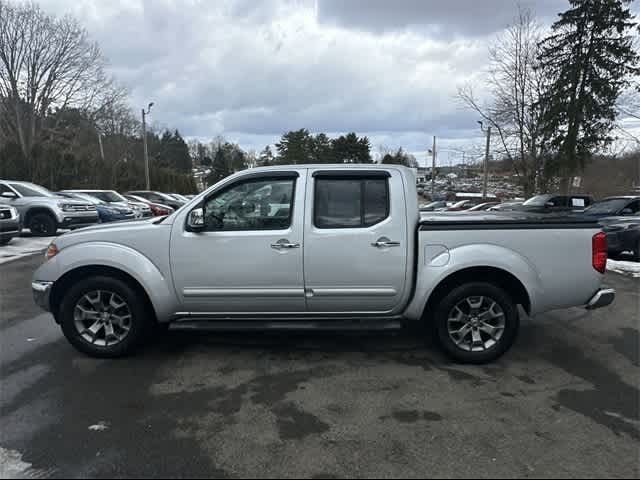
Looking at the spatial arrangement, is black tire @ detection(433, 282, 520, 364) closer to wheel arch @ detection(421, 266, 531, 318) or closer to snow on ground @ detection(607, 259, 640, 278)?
wheel arch @ detection(421, 266, 531, 318)

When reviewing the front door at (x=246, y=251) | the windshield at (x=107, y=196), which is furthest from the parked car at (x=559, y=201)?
the windshield at (x=107, y=196)

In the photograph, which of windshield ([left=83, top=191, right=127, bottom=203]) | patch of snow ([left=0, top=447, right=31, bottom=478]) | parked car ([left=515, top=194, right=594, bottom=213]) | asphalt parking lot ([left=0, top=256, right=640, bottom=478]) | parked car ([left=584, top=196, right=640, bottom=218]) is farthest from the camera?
windshield ([left=83, top=191, right=127, bottom=203])

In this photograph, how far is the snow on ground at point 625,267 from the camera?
26.7 feet

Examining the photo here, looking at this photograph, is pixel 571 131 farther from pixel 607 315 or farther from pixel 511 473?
pixel 511 473

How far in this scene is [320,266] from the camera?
391 cm

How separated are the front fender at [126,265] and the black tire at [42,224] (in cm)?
1073

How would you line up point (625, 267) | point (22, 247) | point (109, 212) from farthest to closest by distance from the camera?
point (109, 212) < point (22, 247) < point (625, 267)

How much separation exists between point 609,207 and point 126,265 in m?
12.3

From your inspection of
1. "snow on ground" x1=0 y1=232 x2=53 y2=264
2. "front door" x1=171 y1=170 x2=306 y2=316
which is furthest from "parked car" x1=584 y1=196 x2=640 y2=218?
"snow on ground" x1=0 y1=232 x2=53 y2=264

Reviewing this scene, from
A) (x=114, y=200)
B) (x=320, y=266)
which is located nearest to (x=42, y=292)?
(x=320, y=266)

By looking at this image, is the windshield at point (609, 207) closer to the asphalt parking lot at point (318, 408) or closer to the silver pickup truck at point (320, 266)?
the asphalt parking lot at point (318, 408)

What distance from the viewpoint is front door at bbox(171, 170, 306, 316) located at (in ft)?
12.9

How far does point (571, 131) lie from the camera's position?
912 inches

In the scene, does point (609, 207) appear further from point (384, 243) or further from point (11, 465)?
point (11, 465)
